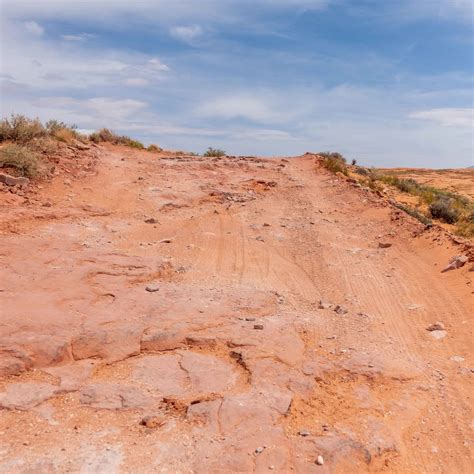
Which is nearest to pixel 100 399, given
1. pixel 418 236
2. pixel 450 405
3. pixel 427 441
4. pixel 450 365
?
pixel 427 441

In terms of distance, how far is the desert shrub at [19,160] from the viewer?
9.96 m

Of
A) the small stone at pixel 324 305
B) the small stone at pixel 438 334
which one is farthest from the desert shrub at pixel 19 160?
the small stone at pixel 438 334

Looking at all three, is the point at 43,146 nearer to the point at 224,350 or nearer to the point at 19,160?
the point at 19,160

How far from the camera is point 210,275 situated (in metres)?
6.71

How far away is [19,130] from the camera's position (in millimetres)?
11883

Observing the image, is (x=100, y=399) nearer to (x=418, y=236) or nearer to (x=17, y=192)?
(x=17, y=192)

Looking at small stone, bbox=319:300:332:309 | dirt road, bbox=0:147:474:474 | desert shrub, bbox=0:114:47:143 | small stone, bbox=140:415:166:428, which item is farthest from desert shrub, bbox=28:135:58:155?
small stone, bbox=140:415:166:428

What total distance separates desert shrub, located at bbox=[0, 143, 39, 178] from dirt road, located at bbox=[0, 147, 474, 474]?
1.28m

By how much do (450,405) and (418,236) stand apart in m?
5.55

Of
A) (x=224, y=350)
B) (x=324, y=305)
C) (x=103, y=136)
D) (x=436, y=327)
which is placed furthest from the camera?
(x=103, y=136)

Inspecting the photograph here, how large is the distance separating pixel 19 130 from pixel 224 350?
9.63 m

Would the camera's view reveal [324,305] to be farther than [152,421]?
Yes

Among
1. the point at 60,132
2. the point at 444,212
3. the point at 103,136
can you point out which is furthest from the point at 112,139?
the point at 444,212

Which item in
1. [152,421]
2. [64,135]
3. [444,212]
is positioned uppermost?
[64,135]
